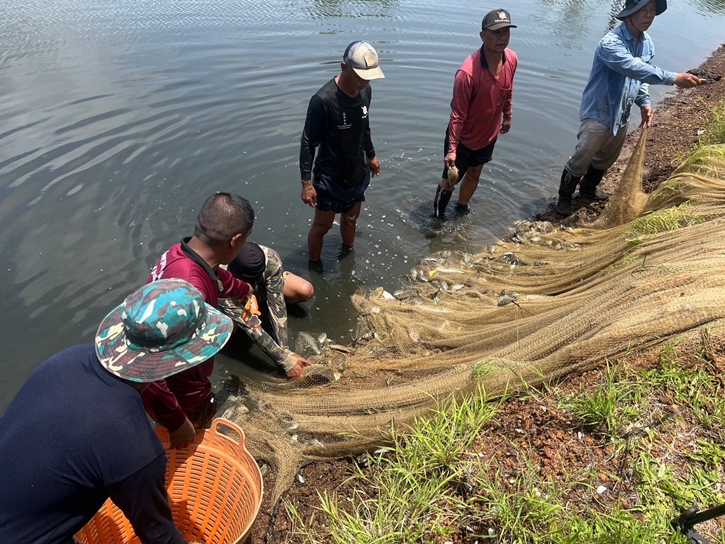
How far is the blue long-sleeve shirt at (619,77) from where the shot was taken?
202 inches

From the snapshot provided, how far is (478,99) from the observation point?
5465 millimetres

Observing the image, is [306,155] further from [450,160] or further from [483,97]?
[483,97]

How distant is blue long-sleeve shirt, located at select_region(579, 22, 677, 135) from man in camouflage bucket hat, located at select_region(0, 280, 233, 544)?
17.5 ft

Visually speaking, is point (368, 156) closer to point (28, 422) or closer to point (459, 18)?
point (28, 422)

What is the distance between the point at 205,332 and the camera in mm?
2041

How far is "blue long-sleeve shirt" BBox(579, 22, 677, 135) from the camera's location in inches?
202

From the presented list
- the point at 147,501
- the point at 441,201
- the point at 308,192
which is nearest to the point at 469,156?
the point at 441,201

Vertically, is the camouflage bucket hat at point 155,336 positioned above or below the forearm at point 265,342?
above

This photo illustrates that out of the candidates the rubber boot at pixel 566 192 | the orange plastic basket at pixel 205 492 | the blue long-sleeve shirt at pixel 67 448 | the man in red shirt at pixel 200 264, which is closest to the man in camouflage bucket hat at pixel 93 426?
the blue long-sleeve shirt at pixel 67 448

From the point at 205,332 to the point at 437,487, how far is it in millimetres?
1441

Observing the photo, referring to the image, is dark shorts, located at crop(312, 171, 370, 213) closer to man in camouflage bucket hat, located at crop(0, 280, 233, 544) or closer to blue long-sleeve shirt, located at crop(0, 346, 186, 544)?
man in camouflage bucket hat, located at crop(0, 280, 233, 544)

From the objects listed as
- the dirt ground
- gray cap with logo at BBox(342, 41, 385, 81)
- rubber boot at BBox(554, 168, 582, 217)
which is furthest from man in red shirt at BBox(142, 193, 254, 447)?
rubber boot at BBox(554, 168, 582, 217)

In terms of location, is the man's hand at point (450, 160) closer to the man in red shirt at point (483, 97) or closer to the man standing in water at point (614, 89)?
the man in red shirt at point (483, 97)

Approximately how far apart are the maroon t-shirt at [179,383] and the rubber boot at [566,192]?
5.23 m
